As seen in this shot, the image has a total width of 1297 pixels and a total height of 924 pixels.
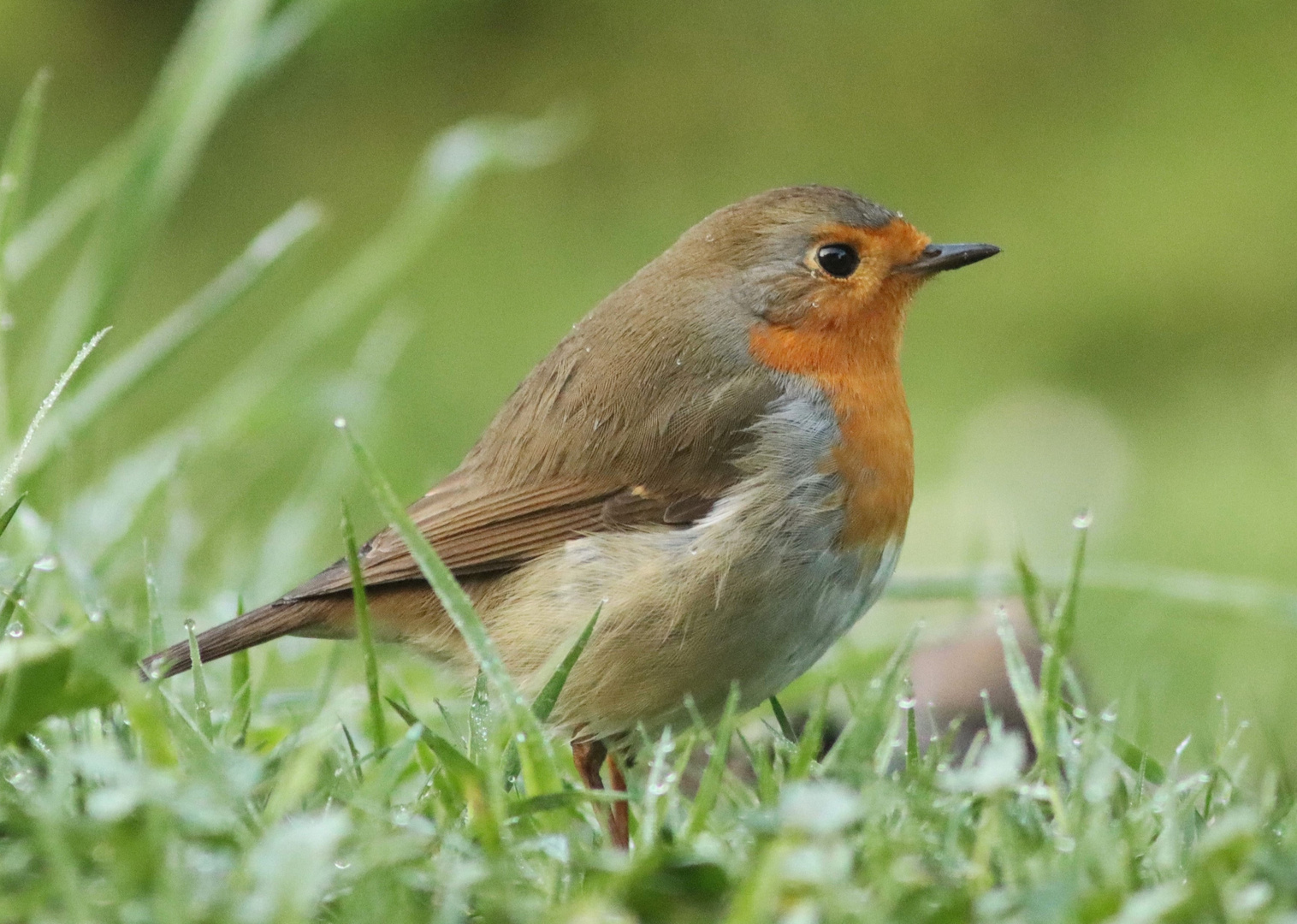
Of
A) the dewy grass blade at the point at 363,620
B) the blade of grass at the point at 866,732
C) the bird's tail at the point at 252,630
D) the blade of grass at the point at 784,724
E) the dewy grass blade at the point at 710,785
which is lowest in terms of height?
the blade of grass at the point at 784,724

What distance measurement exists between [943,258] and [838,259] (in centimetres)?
21

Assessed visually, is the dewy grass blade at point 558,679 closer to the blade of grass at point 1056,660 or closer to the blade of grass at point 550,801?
the blade of grass at point 550,801

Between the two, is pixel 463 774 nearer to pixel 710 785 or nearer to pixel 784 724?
pixel 710 785

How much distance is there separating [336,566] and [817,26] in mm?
6235

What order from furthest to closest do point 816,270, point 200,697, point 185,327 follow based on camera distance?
point 185,327 → point 816,270 → point 200,697

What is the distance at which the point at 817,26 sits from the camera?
851cm

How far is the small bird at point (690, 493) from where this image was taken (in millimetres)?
2752

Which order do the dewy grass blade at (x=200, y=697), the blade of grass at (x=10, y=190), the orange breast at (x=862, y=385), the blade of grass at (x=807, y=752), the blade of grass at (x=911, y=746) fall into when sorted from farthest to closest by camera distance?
the blade of grass at (x=10, y=190) < the orange breast at (x=862, y=385) < the dewy grass blade at (x=200, y=697) < the blade of grass at (x=911, y=746) < the blade of grass at (x=807, y=752)

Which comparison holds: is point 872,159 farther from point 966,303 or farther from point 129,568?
point 129,568

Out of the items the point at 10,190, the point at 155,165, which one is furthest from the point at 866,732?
the point at 155,165

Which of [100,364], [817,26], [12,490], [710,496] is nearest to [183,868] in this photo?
[710,496]

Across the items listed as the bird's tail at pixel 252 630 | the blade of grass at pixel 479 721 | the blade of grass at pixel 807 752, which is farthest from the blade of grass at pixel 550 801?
the bird's tail at pixel 252 630

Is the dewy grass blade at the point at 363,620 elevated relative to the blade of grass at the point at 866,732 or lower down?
elevated

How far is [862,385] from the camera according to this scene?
3092 millimetres
